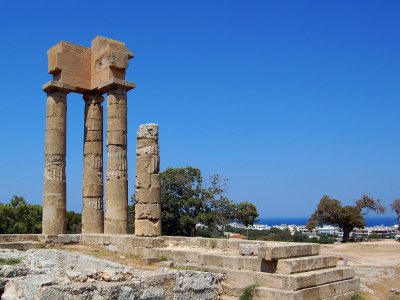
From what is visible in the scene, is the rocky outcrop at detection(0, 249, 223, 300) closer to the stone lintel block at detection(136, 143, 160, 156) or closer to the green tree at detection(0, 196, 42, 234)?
the stone lintel block at detection(136, 143, 160, 156)

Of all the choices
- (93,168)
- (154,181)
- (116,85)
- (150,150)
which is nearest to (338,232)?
(93,168)

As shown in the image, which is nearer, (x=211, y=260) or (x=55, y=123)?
(x=211, y=260)

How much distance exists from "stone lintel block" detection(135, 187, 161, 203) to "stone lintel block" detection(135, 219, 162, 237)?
752 millimetres

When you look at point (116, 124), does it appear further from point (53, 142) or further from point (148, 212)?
point (148, 212)

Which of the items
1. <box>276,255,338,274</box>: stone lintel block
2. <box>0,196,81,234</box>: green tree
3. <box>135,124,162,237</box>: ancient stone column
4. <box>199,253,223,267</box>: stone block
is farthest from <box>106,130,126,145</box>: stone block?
<box>0,196,81,234</box>: green tree

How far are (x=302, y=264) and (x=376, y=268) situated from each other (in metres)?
7.68

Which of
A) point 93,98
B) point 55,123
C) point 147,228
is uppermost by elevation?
point 93,98

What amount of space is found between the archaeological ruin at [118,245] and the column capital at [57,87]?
0.04 m

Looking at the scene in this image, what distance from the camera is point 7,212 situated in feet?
112

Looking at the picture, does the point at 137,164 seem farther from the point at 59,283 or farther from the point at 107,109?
the point at 59,283

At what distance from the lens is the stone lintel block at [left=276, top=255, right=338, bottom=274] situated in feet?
36.0

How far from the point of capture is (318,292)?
1107 centimetres

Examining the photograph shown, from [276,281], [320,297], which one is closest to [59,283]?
[276,281]

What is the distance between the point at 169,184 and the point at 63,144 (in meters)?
17.2
